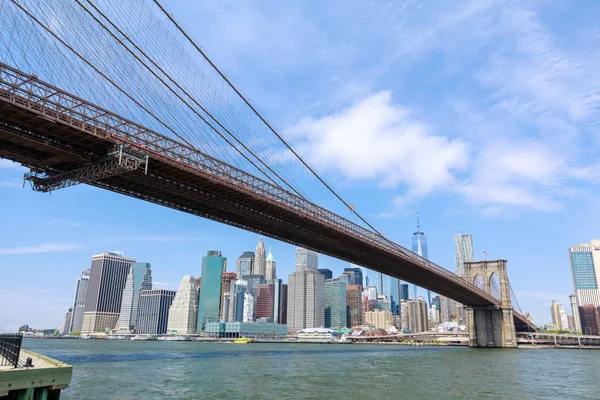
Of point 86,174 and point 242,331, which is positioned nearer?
point 86,174

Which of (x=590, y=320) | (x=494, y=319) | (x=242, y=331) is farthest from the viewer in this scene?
(x=242, y=331)

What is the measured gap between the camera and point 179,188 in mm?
33844

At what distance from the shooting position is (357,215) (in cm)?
6444

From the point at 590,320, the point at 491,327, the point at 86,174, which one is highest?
the point at 86,174

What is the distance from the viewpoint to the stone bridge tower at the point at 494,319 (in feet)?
265

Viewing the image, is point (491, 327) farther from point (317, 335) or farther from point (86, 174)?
point (317, 335)

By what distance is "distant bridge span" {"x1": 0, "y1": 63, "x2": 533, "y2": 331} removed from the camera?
894 inches

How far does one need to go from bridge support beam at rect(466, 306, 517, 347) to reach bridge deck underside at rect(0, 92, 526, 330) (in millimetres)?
31869

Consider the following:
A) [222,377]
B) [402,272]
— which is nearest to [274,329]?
[402,272]

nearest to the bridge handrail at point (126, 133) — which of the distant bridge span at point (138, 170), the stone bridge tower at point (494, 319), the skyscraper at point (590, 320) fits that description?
the distant bridge span at point (138, 170)

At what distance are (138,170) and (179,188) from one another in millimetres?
4520

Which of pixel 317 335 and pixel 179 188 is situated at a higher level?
pixel 179 188

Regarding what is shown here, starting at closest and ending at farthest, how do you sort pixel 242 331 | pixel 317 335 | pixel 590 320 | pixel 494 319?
pixel 494 319, pixel 590 320, pixel 242 331, pixel 317 335

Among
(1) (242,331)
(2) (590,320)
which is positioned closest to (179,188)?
(1) (242,331)
